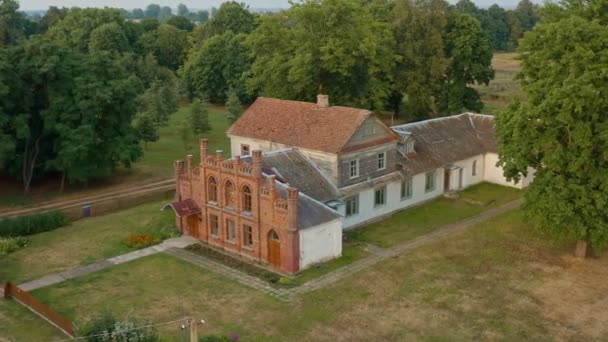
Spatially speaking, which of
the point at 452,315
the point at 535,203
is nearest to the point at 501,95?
the point at 535,203

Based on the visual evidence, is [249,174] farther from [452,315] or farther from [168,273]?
[452,315]

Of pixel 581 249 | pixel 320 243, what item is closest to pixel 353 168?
pixel 320 243

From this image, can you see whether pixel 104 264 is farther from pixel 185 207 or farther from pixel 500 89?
pixel 500 89

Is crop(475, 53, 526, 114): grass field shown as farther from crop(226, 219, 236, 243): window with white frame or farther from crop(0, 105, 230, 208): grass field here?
crop(226, 219, 236, 243): window with white frame

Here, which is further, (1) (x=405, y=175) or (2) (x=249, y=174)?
(1) (x=405, y=175)

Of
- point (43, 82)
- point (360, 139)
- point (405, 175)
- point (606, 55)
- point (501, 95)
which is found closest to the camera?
point (606, 55)

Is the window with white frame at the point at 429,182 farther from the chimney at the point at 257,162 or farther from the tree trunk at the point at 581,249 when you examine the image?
the chimney at the point at 257,162
